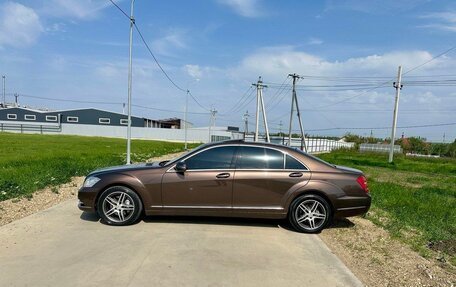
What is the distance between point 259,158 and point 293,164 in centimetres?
59

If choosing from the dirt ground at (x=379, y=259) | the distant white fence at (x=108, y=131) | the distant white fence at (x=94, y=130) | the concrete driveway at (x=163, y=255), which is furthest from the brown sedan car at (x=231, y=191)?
the distant white fence at (x=94, y=130)

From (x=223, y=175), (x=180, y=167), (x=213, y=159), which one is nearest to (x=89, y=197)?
(x=180, y=167)

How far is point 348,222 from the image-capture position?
7.25 m

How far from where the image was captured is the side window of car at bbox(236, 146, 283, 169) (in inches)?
254

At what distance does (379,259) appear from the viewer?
17.3ft

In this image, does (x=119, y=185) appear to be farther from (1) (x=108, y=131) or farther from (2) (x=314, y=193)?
(1) (x=108, y=131)

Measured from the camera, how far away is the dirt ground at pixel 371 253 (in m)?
4.55

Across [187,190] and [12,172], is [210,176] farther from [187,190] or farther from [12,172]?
[12,172]

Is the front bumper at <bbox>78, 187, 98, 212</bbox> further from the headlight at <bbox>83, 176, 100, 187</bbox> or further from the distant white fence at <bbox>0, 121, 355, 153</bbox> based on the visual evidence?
the distant white fence at <bbox>0, 121, 355, 153</bbox>

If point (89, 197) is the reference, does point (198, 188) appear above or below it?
above

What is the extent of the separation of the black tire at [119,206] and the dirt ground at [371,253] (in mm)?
1642

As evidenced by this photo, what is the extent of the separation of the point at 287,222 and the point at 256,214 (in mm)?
885

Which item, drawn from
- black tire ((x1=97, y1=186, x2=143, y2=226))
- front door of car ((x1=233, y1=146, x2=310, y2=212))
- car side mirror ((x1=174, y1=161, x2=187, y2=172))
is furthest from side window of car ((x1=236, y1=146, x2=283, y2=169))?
black tire ((x1=97, y1=186, x2=143, y2=226))

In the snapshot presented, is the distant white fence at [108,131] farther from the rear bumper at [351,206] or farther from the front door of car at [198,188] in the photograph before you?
the front door of car at [198,188]
